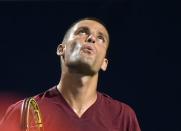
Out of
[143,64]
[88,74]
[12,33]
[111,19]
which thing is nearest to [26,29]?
[12,33]

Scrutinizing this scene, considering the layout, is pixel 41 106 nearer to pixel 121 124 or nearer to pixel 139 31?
pixel 121 124

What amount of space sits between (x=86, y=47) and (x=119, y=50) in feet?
2.01

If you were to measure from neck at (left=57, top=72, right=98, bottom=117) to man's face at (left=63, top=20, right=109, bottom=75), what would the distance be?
0.10ft

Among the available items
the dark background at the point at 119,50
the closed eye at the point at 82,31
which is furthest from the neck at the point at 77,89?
the dark background at the point at 119,50

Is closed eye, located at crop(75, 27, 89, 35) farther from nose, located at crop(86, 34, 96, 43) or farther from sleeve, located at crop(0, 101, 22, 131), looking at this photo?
sleeve, located at crop(0, 101, 22, 131)

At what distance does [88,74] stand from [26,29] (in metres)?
0.67

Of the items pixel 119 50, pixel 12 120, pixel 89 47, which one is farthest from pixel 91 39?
pixel 119 50

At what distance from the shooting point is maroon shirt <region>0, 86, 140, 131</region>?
1.34 meters

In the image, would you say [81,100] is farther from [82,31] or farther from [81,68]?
[82,31]

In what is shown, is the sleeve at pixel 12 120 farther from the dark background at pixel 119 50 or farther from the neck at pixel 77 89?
the dark background at pixel 119 50

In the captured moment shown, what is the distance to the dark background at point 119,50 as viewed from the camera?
1.93 metres

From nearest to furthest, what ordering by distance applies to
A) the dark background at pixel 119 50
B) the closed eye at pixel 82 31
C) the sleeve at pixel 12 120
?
the sleeve at pixel 12 120 → the closed eye at pixel 82 31 → the dark background at pixel 119 50

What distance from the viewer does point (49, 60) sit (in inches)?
77.6

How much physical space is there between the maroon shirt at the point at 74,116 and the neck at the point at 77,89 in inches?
0.6
